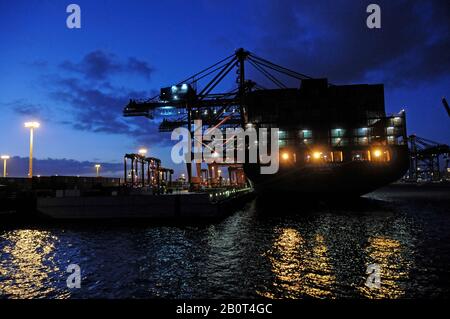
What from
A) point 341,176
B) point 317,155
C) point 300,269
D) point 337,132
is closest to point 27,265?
point 300,269

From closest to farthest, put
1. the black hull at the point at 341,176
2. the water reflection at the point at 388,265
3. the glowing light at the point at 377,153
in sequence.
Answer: the water reflection at the point at 388,265 → the black hull at the point at 341,176 → the glowing light at the point at 377,153

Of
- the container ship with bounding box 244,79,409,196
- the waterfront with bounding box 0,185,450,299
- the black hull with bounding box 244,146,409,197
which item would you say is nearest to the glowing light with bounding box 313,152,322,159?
the container ship with bounding box 244,79,409,196

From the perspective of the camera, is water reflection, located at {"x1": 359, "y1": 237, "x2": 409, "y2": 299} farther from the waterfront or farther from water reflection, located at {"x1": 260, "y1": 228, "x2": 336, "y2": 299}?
water reflection, located at {"x1": 260, "y1": 228, "x2": 336, "y2": 299}

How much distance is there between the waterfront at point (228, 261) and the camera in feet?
30.8

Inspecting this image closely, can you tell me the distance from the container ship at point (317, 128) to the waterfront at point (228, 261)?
1774cm

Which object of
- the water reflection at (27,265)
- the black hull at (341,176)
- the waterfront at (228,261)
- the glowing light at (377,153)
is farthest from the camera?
the glowing light at (377,153)

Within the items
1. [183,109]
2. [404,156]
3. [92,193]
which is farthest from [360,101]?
[92,193]

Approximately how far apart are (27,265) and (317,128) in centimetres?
3854

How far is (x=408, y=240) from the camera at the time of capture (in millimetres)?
16891

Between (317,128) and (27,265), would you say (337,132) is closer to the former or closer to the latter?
(317,128)

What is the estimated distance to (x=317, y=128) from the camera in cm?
4347

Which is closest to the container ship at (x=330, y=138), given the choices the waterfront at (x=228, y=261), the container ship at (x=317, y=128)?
the container ship at (x=317, y=128)

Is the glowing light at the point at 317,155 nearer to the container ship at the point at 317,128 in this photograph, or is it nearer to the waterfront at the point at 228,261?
the container ship at the point at 317,128
